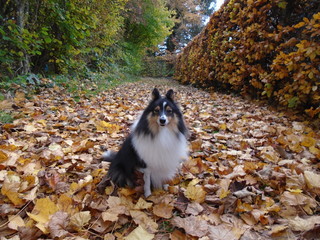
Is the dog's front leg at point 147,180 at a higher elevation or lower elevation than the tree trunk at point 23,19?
lower

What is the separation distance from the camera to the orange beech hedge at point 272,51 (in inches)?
144

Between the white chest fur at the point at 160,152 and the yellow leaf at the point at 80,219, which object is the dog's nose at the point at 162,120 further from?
the yellow leaf at the point at 80,219

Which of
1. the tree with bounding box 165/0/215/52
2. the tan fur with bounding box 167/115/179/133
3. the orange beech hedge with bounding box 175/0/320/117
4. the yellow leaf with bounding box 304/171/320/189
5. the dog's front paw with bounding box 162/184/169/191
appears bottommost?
the dog's front paw with bounding box 162/184/169/191

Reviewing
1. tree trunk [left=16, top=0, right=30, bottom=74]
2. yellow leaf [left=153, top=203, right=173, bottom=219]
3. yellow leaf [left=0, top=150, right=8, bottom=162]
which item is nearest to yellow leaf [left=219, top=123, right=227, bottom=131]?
yellow leaf [left=153, top=203, right=173, bottom=219]

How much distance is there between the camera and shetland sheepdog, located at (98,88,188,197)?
222 centimetres

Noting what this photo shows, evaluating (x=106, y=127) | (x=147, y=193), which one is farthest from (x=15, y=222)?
(x=106, y=127)

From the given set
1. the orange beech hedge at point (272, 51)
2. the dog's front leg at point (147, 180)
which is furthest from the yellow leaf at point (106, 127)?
the orange beech hedge at point (272, 51)

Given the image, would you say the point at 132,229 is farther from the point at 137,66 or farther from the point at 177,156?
the point at 137,66

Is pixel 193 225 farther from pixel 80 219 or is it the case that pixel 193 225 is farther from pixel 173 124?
pixel 173 124

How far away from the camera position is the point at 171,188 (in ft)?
7.68

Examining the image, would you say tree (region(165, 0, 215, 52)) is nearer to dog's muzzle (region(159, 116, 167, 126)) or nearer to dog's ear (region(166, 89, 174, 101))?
dog's ear (region(166, 89, 174, 101))

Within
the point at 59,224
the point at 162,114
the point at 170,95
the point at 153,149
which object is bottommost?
the point at 59,224

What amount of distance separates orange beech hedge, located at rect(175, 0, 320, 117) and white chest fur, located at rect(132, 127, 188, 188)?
8.31 feet

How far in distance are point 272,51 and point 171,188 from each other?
429cm
